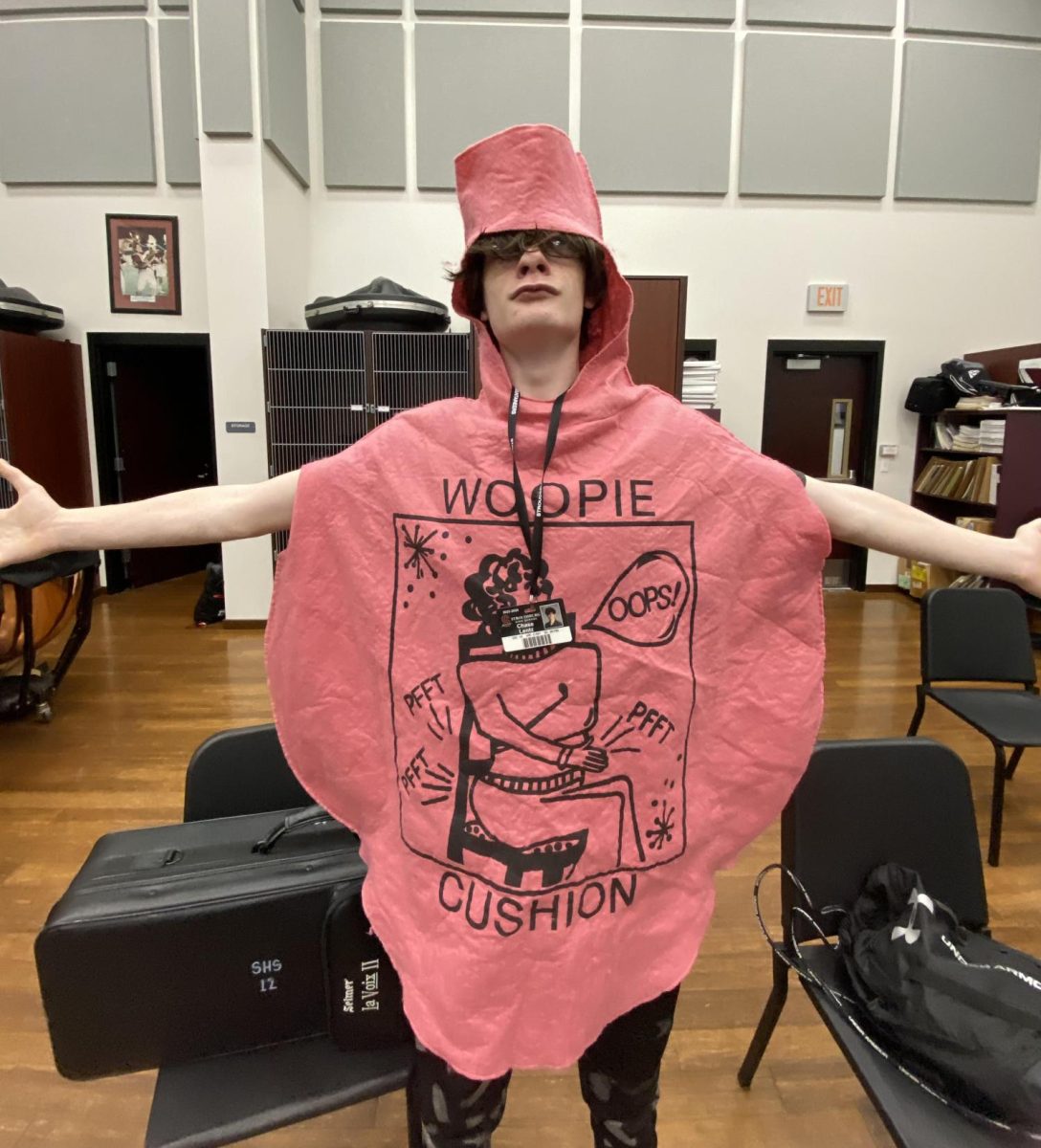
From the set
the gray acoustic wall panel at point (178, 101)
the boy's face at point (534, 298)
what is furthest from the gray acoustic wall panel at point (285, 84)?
the boy's face at point (534, 298)

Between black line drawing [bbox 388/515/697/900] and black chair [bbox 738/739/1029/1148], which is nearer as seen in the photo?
black line drawing [bbox 388/515/697/900]

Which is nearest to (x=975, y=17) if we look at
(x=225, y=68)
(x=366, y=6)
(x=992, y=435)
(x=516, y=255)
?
(x=992, y=435)

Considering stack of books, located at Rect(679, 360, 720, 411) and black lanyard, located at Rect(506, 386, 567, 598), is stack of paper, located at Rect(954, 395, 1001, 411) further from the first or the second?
black lanyard, located at Rect(506, 386, 567, 598)

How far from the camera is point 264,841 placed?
3.86 ft

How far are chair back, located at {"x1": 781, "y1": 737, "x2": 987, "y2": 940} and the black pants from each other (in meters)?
0.48

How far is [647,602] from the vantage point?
939 mm

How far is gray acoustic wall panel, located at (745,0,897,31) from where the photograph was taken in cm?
518

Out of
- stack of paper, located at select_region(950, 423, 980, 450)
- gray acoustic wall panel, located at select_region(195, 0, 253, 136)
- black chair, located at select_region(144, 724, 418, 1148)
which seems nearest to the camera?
black chair, located at select_region(144, 724, 418, 1148)

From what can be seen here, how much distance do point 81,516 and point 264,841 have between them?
0.55 metres

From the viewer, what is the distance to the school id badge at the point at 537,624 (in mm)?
907

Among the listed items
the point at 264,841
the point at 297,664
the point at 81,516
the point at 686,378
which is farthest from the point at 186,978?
the point at 686,378

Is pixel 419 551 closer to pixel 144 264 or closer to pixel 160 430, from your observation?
pixel 144 264

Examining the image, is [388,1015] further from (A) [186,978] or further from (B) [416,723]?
(B) [416,723]

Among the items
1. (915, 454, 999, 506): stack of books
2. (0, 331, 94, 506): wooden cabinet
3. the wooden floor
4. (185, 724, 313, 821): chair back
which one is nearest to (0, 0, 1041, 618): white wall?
(915, 454, 999, 506): stack of books
